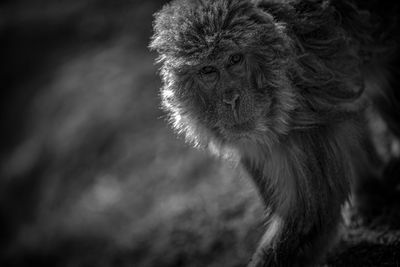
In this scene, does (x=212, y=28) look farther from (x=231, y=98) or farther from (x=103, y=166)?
(x=103, y=166)

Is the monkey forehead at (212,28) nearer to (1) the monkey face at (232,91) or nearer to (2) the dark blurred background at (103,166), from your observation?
(1) the monkey face at (232,91)

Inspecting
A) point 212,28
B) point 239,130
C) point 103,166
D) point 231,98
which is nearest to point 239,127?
point 239,130

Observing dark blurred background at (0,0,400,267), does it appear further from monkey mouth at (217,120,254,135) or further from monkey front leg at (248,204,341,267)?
monkey mouth at (217,120,254,135)

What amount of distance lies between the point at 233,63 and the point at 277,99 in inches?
15.8

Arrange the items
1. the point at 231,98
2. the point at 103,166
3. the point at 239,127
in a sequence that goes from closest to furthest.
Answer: the point at 231,98 → the point at 239,127 → the point at 103,166

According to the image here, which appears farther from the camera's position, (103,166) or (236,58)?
(103,166)

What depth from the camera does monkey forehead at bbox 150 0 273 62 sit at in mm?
4004

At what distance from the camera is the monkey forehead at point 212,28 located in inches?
158

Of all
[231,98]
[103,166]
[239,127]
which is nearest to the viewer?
[231,98]

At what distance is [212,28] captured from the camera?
402 centimetres

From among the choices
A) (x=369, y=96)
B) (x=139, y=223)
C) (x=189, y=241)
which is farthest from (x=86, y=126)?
(x=369, y=96)

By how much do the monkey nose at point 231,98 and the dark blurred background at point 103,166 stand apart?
3.20 feet

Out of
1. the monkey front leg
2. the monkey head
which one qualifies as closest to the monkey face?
the monkey head

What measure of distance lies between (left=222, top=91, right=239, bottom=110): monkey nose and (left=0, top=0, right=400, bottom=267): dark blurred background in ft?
3.20
